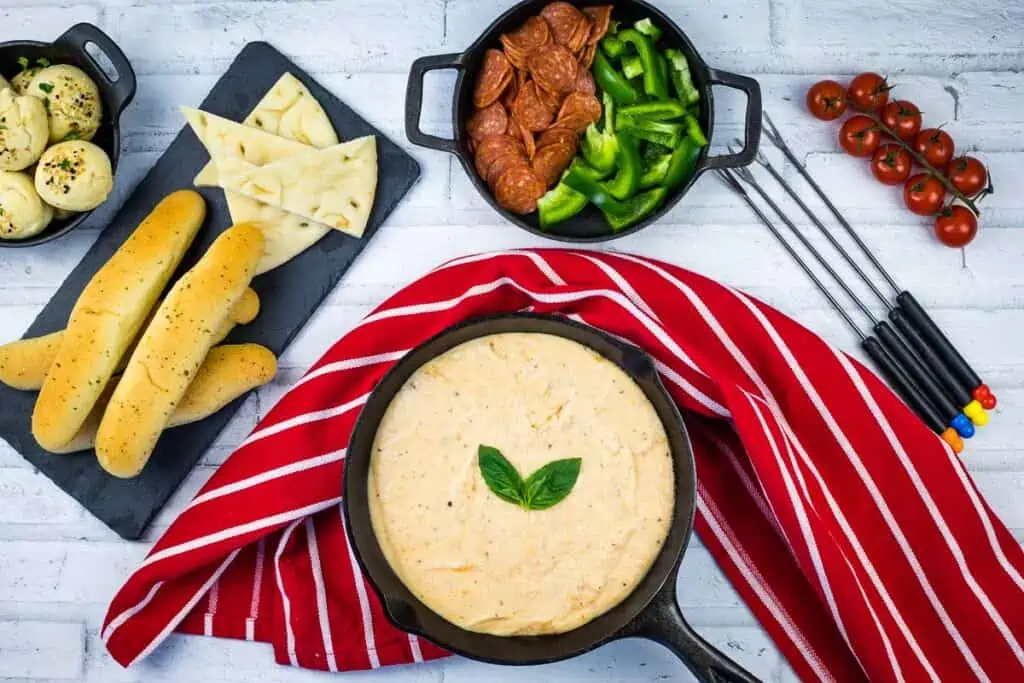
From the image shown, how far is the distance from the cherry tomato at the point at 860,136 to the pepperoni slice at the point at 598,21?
2.01ft

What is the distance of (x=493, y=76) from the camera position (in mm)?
2328

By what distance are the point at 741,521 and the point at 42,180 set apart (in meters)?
1.73

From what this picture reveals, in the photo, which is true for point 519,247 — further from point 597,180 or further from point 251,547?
point 251,547

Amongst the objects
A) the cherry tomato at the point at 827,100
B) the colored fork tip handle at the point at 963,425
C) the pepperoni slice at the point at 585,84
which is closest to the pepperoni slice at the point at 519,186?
the pepperoni slice at the point at 585,84

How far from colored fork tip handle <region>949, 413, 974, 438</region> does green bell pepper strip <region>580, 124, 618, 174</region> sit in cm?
96

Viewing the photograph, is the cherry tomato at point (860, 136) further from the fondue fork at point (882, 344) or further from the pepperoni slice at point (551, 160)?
the pepperoni slice at point (551, 160)

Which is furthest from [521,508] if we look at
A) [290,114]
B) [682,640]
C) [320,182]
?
[290,114]

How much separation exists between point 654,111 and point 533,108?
0.27m

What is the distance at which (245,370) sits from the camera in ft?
7.63

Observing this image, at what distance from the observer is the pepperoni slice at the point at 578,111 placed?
2.31 m

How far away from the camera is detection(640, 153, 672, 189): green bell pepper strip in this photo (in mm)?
2322

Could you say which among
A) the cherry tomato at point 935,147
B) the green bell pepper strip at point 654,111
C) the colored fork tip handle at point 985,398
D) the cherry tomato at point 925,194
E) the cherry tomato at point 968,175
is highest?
the green bell pepper strip at point 654,111

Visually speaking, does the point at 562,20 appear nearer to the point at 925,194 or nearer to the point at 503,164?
the point at 503,164

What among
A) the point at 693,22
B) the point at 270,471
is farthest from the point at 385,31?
the point at 270,471
